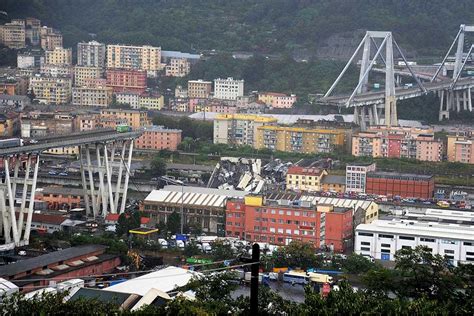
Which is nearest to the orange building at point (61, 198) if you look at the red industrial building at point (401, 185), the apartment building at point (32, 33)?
the red industrial building at point (401, 185)

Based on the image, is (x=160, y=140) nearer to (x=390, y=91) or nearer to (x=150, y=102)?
(x=150, y=102)

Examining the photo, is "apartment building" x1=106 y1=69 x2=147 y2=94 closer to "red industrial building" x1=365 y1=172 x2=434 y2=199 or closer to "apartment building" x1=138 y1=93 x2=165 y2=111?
"apartment building" x1=138 y1=93 x2=165 y2=111

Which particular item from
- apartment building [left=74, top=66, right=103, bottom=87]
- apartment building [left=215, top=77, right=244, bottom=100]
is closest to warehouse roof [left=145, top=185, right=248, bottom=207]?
apartment building [left=215, top=77, right=244, bottom=100]

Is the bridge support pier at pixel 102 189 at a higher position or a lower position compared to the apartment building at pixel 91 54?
lower

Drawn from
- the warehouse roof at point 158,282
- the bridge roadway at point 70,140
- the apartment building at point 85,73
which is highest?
the apartment building at point 85,73

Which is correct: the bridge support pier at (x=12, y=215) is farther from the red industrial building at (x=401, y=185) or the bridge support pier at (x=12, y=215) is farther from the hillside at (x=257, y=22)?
the hillside at (x=257, y=22)

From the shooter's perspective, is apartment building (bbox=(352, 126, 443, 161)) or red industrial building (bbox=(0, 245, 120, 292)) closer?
red industrial building (bbox=(0, 245, 120, 292))

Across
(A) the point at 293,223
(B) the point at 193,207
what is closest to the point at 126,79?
(B) the point at 193,207
